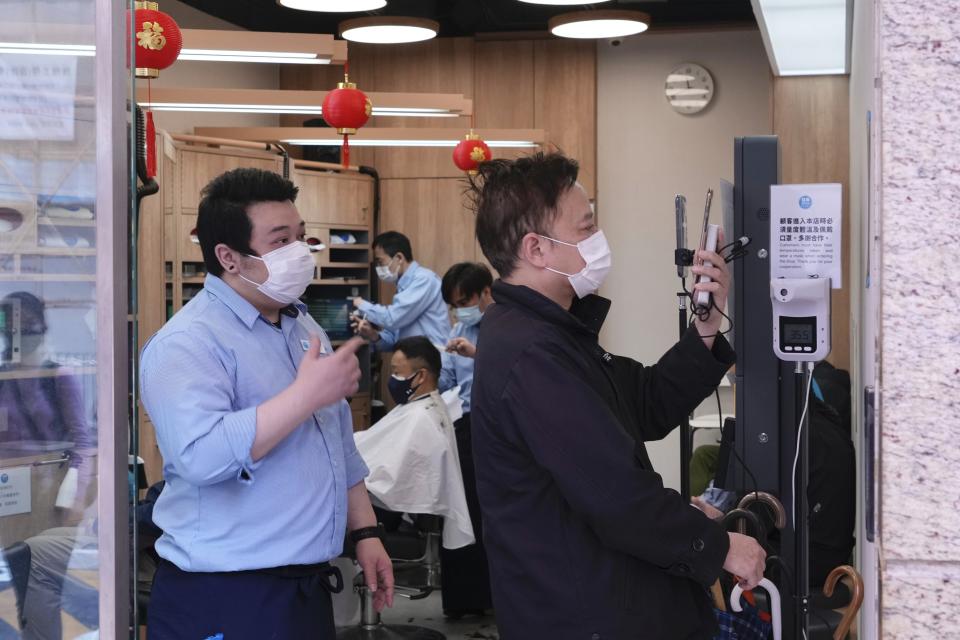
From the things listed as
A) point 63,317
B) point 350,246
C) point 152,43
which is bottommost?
point 63,317

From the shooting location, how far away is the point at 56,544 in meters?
1.46

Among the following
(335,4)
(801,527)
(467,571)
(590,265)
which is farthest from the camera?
(335,4)

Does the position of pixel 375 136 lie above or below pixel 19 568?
above

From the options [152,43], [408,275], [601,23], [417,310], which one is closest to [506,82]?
[601,23]

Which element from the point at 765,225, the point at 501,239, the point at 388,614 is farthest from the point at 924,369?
the point at 388,614

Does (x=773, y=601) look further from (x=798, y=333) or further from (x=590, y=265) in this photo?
(x=590, y=265)

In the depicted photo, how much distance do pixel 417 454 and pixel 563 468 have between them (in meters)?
3.00

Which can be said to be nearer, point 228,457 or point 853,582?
point 228,457

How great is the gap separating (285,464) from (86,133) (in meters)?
0.76

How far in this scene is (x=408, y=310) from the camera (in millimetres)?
6895

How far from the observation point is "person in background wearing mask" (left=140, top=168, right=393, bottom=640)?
188 centimetres

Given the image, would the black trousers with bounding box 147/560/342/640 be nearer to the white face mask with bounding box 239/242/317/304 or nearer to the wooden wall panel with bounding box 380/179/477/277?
the white face mask with bounding box 239/242/317/304

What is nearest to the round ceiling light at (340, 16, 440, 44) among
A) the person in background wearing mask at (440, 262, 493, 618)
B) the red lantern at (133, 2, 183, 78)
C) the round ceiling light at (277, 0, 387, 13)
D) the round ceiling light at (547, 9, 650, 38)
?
the round ceiling light at (547, 9, 650, 38)

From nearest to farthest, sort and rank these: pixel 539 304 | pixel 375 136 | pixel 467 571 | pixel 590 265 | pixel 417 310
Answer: pixel 539 304
pixel 590 265
pixel 467 571
pixel 417 310
pixel 375 136
